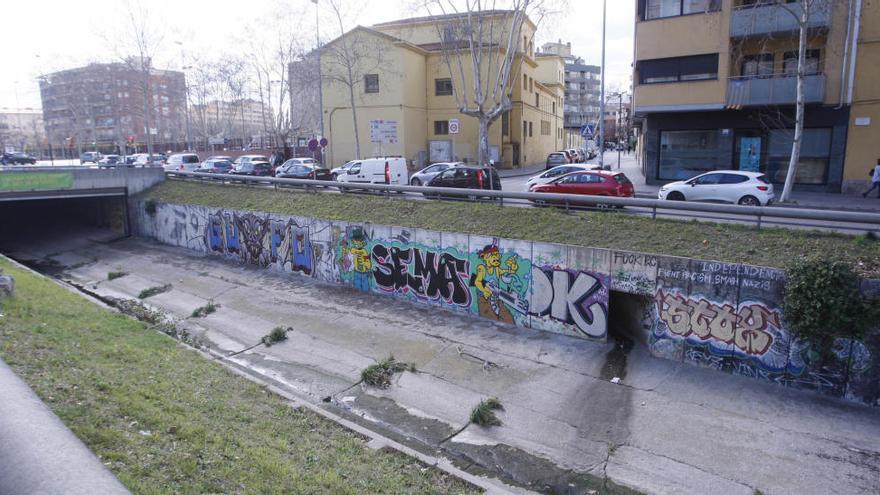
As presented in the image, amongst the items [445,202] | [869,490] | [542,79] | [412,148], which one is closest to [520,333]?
[445,202]

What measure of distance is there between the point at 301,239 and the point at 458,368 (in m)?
9.42

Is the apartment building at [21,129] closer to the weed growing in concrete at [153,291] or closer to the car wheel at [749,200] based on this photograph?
the weed growing in concrete at [153,291]

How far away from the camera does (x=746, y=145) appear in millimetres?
27109

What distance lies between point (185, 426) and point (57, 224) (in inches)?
1220

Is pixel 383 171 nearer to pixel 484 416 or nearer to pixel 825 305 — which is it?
pixel 484 416

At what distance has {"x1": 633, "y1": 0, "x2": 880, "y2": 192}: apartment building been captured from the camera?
2384 cm

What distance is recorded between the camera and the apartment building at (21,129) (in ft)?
362

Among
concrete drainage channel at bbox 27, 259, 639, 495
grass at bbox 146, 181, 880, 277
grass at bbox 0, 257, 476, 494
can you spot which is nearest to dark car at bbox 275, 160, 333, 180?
grass at bbox 146, 181, 880, 277

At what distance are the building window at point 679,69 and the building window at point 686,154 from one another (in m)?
2.89

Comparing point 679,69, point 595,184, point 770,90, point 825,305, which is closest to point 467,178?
point 595,184

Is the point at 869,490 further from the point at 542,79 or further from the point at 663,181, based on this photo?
the point at 542,79

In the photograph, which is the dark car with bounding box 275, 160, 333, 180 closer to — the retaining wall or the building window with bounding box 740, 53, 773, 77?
the retaining wall

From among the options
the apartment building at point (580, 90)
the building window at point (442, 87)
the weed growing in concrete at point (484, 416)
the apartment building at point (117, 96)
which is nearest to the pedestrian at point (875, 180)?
the weed growing in concrete at point (484, 416)

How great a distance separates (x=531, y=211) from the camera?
15227 millimetres
